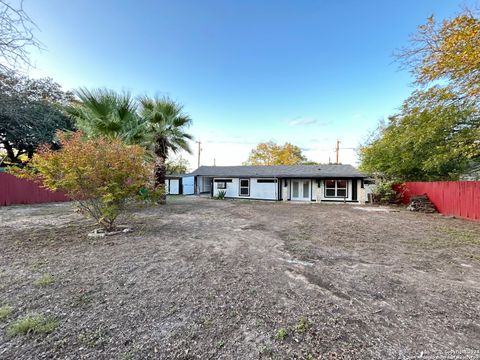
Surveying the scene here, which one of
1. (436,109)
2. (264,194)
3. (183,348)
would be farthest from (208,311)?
(264,194)

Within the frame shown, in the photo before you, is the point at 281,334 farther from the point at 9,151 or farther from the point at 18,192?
the point at 9,151

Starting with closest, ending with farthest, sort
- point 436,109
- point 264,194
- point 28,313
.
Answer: point 28,313
point 436,109
point 264,194

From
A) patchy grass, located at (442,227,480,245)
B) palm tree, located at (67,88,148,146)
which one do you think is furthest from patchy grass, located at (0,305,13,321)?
patchy grass, located at (442,227,480,245)

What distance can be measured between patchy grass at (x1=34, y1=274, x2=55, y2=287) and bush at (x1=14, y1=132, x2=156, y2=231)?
7.20 feet

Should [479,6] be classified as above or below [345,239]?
above

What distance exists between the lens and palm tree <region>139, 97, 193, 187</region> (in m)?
11.0

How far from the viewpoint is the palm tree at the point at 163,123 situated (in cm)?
1095

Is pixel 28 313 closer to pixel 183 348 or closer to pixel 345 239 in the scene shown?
pixel 183 348

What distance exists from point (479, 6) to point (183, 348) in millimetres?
9692

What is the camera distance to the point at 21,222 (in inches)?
281

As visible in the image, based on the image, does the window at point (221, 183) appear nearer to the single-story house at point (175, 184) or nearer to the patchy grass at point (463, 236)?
the single-story house at point (175, 184)

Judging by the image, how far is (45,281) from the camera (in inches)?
117

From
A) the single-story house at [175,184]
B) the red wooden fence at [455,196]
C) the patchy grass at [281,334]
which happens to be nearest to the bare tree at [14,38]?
the patchy grass at [281,334]

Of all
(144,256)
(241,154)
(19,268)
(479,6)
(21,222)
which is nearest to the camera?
(19,268)
